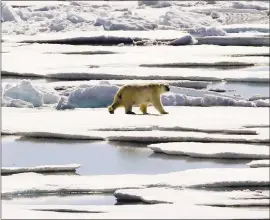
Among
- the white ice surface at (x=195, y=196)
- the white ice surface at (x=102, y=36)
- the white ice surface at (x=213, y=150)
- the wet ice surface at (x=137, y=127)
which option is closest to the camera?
the white ice surface at (x=195, y=196)

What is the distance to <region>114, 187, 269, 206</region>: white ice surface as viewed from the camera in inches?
206

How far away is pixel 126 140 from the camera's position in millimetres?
7531

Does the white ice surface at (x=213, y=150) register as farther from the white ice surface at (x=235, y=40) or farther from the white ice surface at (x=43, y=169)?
the white ice surface at (x=235, y=40)

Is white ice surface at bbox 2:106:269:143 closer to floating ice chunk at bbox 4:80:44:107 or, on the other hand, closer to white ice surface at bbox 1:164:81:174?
floating ice chunk at bbox 4:80:44:107

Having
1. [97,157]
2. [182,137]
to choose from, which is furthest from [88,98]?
[97,157]

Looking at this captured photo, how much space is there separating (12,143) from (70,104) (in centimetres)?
187

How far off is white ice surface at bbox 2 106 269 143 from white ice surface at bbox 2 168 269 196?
4.68ft

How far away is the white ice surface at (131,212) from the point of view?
193 inches

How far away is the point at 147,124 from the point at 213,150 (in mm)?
1231

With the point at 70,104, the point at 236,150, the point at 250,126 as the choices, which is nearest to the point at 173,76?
the point at 70,104

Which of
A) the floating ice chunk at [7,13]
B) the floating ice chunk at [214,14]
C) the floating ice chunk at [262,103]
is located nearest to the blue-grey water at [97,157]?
the floating ice chunk at [262,103]

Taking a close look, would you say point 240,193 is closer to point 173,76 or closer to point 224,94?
point 224,94

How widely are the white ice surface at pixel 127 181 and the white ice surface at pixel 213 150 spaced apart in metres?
0.61

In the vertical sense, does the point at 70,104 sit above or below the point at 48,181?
above
